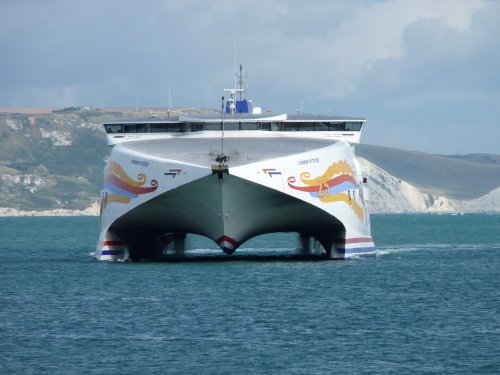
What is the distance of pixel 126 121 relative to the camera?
70688mm

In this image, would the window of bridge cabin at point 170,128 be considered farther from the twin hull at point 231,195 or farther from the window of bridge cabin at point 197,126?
the twin hull at point 231,195

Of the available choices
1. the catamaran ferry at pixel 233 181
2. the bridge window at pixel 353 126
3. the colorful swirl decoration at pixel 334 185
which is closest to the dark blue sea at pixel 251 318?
the catamaran ferry at pixel 233 181

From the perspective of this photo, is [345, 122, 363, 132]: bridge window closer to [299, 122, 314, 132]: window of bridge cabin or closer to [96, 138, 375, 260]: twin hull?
[96, 138, 375, 260]: twin hull

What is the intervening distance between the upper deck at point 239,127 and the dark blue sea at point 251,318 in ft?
20.7

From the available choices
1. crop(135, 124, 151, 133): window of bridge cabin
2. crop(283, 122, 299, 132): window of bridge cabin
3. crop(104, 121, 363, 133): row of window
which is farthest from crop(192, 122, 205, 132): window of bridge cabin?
crop(283, 122, 299, 132): window of bridge cabin

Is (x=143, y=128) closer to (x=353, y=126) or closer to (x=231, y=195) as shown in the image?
(x=231, y=195)

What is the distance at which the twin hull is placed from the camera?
6122cm

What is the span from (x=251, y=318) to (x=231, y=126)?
72.5ft

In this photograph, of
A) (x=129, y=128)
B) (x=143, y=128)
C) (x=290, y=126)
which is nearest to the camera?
(x=290, y=126)

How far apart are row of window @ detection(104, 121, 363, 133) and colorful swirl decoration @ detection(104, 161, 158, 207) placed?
128 inches

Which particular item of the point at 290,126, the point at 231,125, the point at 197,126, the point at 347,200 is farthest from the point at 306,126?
the point at 347,200

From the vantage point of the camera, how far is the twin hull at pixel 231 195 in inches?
2410

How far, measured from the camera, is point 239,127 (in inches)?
2680

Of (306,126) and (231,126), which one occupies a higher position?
(306,126)
